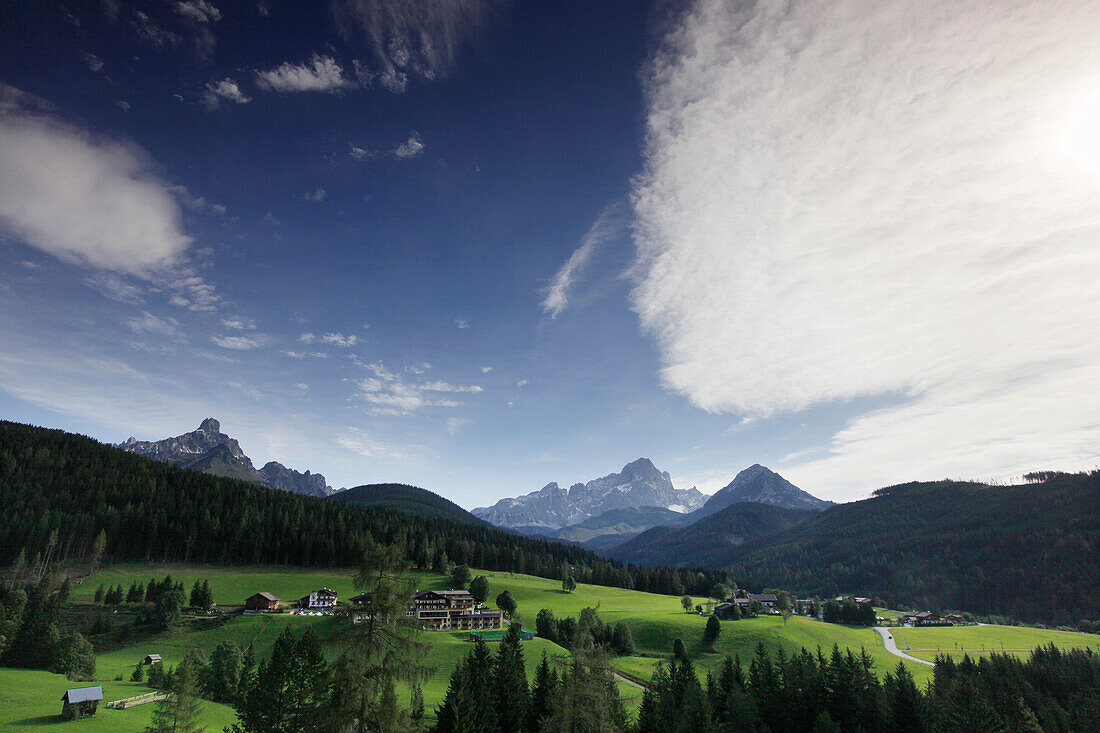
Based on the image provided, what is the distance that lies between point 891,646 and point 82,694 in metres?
152

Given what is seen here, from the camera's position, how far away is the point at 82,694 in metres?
48.8

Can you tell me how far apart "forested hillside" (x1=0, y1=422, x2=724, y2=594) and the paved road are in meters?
62.8

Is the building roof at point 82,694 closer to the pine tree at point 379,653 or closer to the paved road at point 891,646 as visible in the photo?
the pine tree at point 379,653

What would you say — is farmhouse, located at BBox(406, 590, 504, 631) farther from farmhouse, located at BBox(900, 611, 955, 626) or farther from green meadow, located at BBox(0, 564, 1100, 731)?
farmhouse, located at BBox(900, 611, 955, 626)

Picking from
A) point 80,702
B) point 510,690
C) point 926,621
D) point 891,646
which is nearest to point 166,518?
point 80,702

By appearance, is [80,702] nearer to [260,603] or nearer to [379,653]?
[379,653]

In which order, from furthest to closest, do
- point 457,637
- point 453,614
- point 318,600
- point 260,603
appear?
point 318,600 → point 453,614 → point 260,603 → point 457,637

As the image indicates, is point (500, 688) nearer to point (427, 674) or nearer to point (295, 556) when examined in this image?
point (427, 674)

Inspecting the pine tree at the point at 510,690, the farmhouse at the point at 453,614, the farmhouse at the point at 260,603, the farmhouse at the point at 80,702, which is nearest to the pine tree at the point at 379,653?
the pine tree at the point at 510,690

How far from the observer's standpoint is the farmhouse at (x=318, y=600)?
106500 mm

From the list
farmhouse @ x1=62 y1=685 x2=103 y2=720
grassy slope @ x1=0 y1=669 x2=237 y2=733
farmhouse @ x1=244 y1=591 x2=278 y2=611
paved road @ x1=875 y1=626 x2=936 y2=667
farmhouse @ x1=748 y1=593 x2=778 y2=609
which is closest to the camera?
grassy slope @ x1=0 y1=669 x2=237 y2=733

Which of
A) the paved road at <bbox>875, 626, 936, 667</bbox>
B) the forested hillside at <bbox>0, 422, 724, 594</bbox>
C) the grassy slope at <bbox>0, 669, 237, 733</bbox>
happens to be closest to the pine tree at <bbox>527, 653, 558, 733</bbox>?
the grassy slope at <bbox>0, 669, 237, 733</bbox>

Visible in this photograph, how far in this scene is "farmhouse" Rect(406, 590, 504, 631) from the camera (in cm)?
10244

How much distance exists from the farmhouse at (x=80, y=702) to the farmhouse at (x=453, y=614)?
5697cm
